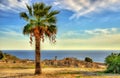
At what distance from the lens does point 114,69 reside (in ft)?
138

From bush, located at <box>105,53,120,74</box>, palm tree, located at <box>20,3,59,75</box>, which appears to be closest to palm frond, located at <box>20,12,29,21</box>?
palm tree, located at <box>20,3,59,75</box>

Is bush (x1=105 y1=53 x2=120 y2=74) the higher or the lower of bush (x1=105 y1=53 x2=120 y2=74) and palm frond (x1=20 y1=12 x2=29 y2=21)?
the lower

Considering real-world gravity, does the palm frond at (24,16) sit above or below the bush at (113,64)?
above

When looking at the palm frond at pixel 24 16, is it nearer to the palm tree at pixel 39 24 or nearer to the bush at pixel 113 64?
the palm tree at pixel 39 24

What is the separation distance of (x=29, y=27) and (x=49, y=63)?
73.7 ft

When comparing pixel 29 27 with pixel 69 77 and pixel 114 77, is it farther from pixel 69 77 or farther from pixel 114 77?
pixel 114 77

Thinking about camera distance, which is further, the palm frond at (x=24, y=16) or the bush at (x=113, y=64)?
the bush at (x=113, y=64)

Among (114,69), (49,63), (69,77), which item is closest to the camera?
(69,77)

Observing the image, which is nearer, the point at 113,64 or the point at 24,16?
the point at 24,16

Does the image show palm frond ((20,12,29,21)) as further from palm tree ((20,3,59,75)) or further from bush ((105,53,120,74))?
bush ((105,53,120,74))

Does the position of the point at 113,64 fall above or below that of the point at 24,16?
below

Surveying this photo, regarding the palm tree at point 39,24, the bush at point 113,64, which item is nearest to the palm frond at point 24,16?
the palm tree at point 39,24

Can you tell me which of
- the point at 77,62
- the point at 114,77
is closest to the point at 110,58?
the point at 114,77

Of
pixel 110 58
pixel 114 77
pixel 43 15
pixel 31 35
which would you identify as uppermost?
pixel 43 15
